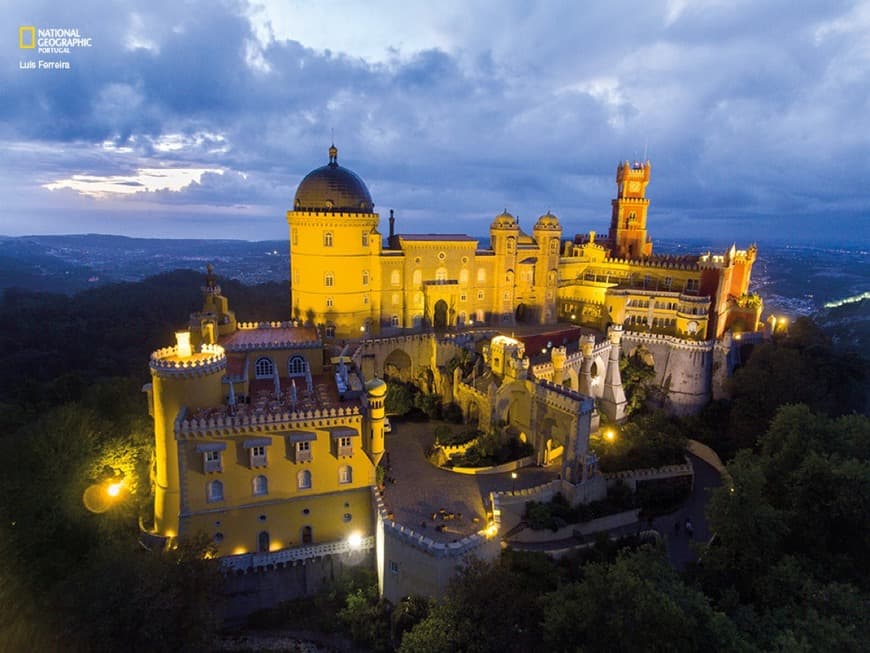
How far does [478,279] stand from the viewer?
4647 cm

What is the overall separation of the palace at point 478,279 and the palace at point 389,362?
15 cm

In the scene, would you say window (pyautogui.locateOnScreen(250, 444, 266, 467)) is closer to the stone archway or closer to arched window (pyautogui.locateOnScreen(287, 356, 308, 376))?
arched window (pyautogui.locateOnScreen(287, 356, 308, 376))

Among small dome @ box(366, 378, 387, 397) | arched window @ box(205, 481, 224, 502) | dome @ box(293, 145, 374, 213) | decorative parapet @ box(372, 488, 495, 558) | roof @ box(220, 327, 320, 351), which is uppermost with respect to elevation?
dome @ box(293, 145, 374, 213)

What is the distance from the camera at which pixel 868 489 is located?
70.6ft

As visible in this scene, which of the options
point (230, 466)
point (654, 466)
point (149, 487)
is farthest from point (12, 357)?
point (654, 466)

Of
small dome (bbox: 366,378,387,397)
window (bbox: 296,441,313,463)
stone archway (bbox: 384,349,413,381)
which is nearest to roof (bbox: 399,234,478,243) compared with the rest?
stone archway (bbox: 384,349,413,381)

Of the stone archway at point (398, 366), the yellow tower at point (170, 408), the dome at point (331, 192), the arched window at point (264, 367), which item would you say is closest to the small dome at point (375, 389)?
the yellow tower at point (170, 408)

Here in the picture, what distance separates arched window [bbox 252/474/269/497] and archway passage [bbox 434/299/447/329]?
24.2m

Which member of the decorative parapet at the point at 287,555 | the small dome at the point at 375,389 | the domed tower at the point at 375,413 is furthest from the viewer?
the domed tower at the point at 375,413

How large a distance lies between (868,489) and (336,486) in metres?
24.1

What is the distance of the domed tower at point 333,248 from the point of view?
39094 mm

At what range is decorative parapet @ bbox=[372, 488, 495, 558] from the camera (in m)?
21.3

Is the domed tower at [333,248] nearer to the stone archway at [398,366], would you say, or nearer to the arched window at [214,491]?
the stone archway at [398,366]

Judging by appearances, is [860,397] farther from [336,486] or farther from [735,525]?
[336,486]
